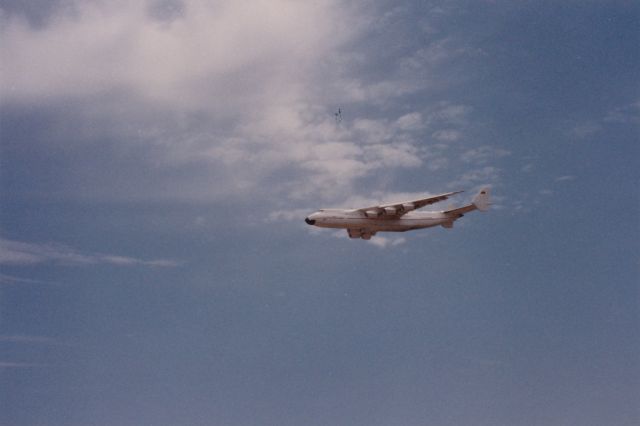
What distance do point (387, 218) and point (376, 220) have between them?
4.59 ft

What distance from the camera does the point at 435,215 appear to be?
79688mm

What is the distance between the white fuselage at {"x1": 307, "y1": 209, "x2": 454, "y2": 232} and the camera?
73.3 meters

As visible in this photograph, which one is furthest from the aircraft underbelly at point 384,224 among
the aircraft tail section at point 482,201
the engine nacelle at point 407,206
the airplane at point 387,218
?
the aircraft tail section at point 482,201

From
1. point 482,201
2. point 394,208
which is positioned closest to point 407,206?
point 394,208

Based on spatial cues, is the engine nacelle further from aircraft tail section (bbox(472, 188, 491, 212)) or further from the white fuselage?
aircraft tail section (bbox(472, 188, 491, 212))

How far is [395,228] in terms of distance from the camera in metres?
77.8

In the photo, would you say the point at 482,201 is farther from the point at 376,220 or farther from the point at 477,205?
the point at 376,220

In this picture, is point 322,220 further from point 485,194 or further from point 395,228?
point 485,194

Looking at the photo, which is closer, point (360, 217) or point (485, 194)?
point (360, 217)

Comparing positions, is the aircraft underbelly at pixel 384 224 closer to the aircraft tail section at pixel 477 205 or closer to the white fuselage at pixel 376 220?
the white fuselage at pixel 376 220

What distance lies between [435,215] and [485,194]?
806cm

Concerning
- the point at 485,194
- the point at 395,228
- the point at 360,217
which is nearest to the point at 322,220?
the point at 360,217

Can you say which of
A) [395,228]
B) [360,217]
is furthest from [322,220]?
[395,228]

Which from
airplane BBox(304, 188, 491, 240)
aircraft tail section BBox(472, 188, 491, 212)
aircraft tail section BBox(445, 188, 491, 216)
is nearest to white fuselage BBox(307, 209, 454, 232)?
airplane BBox(304, 188, 491, 240)
